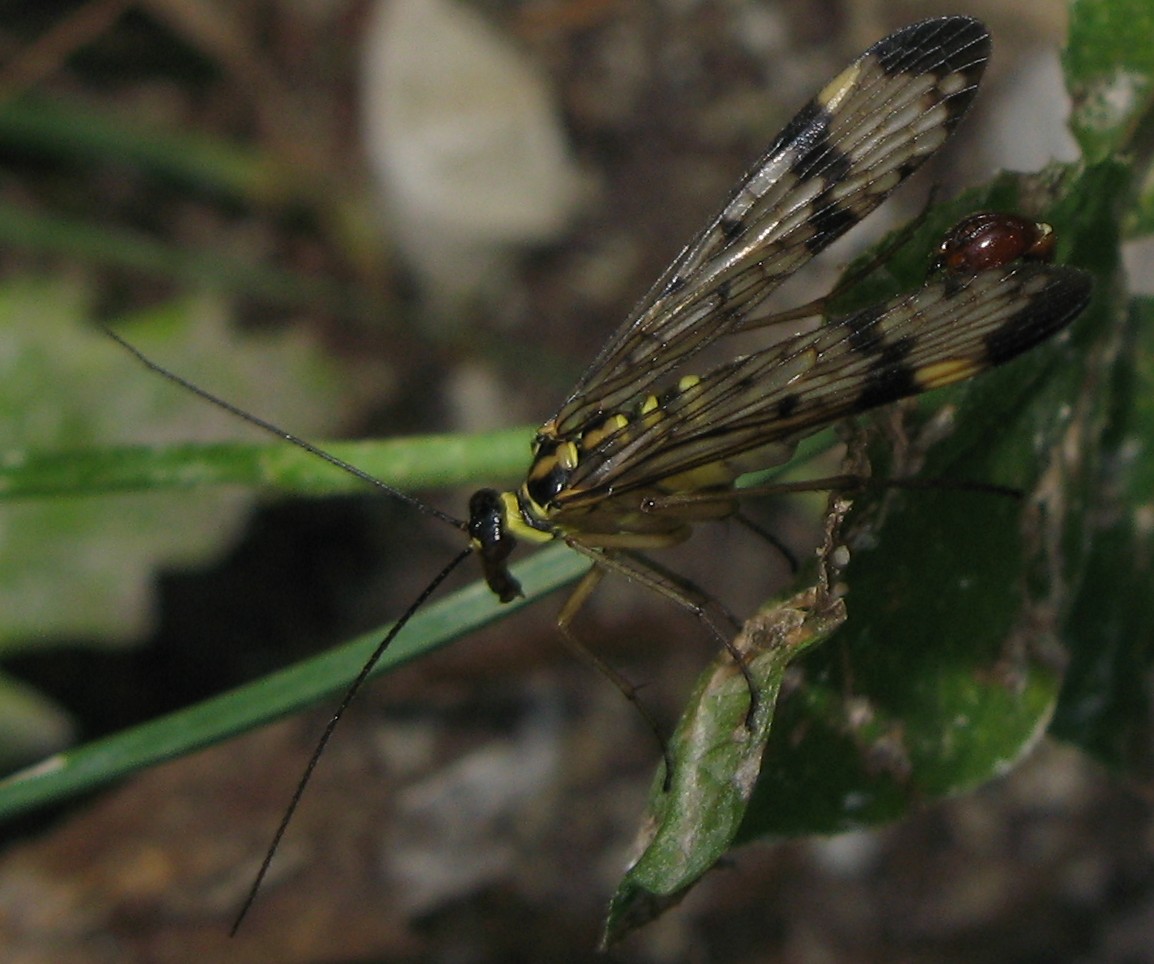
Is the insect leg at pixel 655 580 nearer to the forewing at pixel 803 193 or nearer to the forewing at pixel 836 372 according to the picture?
the forewing at pixel 836 372

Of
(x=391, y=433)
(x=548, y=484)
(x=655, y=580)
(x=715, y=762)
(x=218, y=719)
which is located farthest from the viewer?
(x=391, y=433)

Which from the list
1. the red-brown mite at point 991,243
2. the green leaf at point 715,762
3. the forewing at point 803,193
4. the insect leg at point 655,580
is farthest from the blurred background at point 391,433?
the red-brown mite at point 991,243

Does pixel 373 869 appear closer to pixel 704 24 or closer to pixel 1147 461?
pixel 1147 461

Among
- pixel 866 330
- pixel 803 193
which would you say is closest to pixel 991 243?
pixel 866 330

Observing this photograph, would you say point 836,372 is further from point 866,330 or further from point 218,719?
point 218,719

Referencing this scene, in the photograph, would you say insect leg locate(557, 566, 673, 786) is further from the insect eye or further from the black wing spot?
the black wing spot
